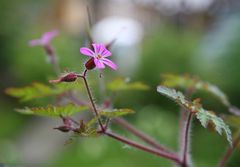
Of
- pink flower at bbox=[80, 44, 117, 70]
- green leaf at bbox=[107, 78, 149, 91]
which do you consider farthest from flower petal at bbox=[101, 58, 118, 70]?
green leaf at bbox=[107, 78, 149, 91]

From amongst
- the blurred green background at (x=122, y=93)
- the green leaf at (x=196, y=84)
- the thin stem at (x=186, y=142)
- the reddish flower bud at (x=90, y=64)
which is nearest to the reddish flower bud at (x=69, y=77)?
the reddish flower bud at (x=90, y=64)

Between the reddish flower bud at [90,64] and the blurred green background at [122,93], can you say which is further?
the blurred green background at [122,93]

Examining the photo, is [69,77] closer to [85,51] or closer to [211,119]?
[85,51]

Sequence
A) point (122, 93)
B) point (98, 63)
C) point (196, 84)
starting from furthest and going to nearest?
point (122, 93), point (196, 84), point (98, 63)

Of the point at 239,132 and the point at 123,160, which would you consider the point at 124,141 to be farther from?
the point at 123,160

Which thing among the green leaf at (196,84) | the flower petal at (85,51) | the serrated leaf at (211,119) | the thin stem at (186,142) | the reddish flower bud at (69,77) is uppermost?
the green leaf at (196,84)

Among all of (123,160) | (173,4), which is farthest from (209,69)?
(173,4)

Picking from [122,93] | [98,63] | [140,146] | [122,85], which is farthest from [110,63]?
[122,93]

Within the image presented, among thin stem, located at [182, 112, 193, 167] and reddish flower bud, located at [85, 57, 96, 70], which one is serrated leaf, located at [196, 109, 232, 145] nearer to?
thin stem, located at [182, 112, 193, 167]

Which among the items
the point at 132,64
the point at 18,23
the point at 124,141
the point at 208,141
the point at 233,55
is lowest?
the point at 124,141

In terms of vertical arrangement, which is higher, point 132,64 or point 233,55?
point 132,64

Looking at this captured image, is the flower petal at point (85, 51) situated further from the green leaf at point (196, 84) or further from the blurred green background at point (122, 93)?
the blurred green background at point (122, 93)
